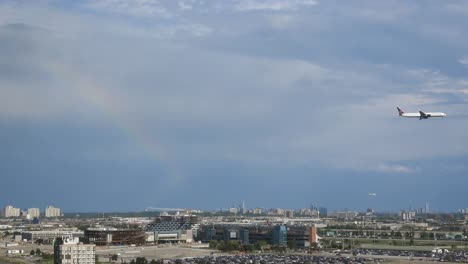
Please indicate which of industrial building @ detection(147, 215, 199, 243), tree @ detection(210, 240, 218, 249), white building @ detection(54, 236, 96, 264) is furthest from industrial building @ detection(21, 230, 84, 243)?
white building @ detection(54, 236, 96, 264)

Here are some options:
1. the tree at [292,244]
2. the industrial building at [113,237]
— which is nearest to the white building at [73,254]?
the industrial building at [113,237]

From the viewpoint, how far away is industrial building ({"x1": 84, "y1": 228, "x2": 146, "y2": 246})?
194 ft

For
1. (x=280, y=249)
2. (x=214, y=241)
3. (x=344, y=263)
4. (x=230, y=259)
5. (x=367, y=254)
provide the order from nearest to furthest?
1. (x=344, y=263)
2. (x=230, y=259)
3. (x=367, y=254)
4. (x=280, y=249)
5. (x=214, y=241)

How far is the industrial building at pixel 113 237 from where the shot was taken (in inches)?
2324

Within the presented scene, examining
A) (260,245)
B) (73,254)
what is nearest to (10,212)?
(260,245)

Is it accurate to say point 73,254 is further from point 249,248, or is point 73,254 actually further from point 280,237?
point 280,237

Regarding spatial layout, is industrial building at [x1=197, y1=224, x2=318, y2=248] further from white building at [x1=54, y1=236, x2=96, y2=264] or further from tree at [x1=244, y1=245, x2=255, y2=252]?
white building at [x1=54, y1=236, x2=96, y2=264]

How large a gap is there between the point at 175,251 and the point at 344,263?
47.6 feet

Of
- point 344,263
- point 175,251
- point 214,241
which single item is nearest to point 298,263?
point 344,263

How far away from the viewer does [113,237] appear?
6066 cm

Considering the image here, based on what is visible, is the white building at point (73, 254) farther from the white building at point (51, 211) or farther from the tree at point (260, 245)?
the white building at point (51, 211)

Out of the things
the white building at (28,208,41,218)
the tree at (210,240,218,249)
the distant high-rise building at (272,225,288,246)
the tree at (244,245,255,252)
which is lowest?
the tree at (244,245,255,252)

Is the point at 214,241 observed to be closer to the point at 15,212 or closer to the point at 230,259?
the point at 230,259

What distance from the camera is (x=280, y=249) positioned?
55125 mm
